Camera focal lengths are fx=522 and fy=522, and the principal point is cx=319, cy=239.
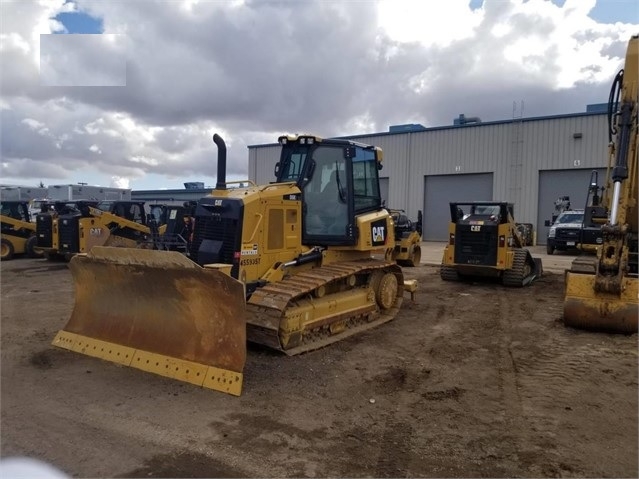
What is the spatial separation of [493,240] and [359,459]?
29.6 ft

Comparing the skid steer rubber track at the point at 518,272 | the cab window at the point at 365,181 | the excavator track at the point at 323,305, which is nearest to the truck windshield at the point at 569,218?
the skid steer rubber track at the point at 518,272

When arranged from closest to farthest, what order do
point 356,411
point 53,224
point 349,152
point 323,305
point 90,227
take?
1. point 356,411
2. point 323,305
3. point 349,152
4. point 90,227
5. point 53,224

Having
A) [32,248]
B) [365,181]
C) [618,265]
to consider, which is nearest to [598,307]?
[618,265]

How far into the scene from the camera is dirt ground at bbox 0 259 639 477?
376cm

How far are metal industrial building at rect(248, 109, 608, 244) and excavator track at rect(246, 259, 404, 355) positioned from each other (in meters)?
20.4

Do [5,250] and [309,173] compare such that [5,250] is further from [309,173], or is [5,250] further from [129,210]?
[309,173]

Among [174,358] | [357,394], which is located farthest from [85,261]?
[357,394]

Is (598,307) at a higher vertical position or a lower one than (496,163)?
lower

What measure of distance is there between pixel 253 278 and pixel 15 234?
52.0ft

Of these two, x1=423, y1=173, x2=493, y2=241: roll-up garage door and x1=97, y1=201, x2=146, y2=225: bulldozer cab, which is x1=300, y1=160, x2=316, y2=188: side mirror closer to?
x1=97, y1=201, x2=146, y2=225: bulldozer cab

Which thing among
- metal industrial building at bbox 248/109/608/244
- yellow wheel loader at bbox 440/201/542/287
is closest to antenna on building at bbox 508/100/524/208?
metal industrial building at bbox 248/109/608/244

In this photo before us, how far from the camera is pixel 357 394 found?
5.16 m

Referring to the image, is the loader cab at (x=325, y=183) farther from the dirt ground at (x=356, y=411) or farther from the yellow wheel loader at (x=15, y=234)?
the yellow wheel loader at (x=15, y=234)

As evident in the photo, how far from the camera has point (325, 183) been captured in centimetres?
773
